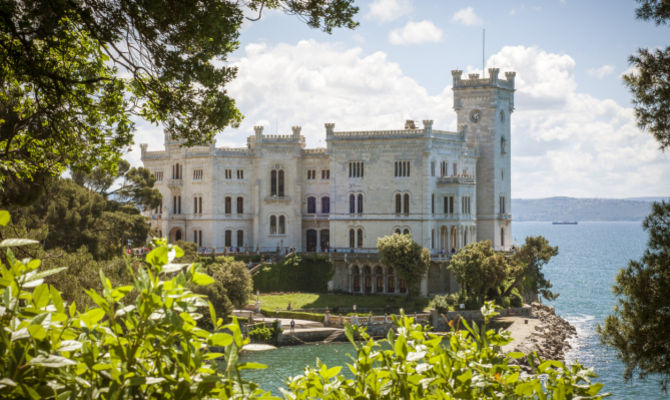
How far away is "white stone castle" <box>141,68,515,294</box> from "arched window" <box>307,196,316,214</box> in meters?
0.09

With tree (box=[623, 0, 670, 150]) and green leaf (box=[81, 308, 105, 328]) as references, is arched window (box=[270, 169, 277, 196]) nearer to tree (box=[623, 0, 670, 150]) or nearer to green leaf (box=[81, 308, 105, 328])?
tree (box=[623, 0, 670, 150])

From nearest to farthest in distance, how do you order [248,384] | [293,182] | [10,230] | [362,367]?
[248,384], [362,367], [10,230], [293,182]

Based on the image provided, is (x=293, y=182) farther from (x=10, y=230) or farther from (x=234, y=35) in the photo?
(x=234, y=35)

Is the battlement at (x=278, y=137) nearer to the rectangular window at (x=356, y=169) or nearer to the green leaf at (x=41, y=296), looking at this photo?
the rectangular window at (x=356, y=169)

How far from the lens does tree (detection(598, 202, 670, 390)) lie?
15133 millimetres

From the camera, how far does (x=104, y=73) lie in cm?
1237

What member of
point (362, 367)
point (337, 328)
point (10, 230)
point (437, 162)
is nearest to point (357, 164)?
point (437, 162)

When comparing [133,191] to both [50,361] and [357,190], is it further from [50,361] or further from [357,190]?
[50,361]

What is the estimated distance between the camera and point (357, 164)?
59406mm

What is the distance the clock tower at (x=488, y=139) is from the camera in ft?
202

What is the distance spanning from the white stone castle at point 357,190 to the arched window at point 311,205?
91mm

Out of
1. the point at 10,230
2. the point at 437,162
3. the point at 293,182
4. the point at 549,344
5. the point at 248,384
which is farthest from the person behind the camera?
the point at 293,182

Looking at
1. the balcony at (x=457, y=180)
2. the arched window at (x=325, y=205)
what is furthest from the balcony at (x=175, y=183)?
the balcony at (x=457, y=180)

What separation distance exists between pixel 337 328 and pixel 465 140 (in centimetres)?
2219
